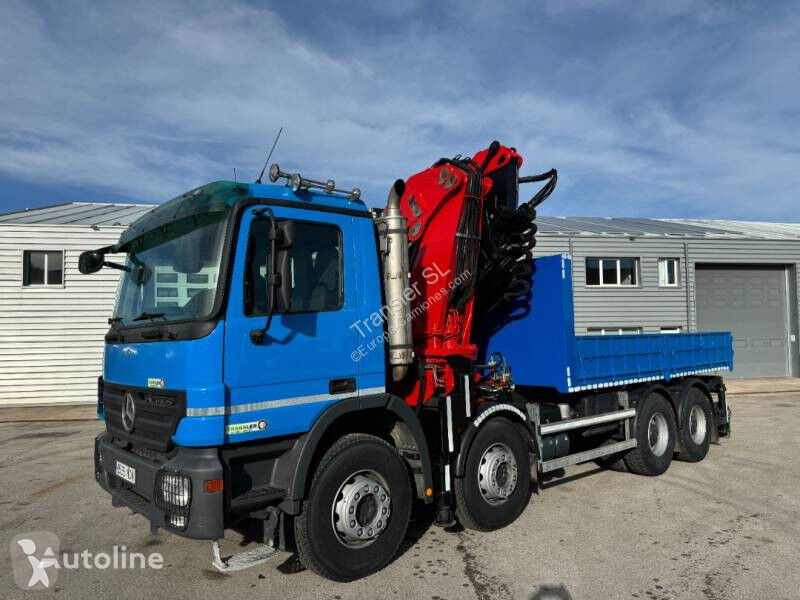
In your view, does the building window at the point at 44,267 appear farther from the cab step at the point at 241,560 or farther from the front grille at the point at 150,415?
the cab step at the point at 241,560

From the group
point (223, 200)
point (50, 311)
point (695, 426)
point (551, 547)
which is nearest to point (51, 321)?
point (50, 311)

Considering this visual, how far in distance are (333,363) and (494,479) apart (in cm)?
202

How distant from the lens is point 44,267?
15938 mm

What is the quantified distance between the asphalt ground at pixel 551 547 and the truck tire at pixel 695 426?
0.26m

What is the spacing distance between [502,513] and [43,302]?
15.1m

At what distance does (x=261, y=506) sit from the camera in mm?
3625

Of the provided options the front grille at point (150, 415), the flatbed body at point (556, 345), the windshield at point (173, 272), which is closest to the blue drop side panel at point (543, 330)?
the flatbed body at point (556, 345)

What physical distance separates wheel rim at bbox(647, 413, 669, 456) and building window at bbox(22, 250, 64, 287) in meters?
15.3

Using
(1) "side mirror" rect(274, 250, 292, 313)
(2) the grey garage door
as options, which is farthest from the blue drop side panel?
(2) the grey garage door

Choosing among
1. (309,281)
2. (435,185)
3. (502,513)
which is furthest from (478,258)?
(502,513)

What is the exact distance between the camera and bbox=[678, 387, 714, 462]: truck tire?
7.70 meters

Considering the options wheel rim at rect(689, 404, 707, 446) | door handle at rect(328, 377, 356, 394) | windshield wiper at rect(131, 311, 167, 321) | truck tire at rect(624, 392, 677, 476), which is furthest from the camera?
wheel rim at rect(689, 404, 707, 446)

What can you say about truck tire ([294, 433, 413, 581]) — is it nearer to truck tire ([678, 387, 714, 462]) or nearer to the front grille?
the front grille

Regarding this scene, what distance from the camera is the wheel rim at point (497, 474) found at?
5066 millimetres
